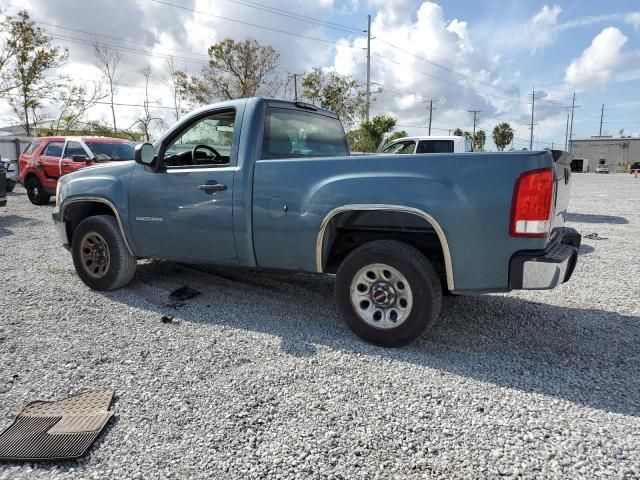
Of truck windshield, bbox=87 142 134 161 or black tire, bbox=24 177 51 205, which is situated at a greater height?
truck windshield, bbox=87 142 134 161

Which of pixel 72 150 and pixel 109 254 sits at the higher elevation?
pixel 72 150

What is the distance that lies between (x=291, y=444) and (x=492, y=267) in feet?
5.69

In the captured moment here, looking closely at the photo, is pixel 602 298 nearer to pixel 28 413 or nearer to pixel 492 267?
pixel 492 267

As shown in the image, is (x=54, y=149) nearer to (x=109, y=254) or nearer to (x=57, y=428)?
(x=109, y=254)

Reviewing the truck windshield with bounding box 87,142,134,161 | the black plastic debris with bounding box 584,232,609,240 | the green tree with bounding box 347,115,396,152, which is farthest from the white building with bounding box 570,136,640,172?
the truck windshield with bounding box 87,142,134,161

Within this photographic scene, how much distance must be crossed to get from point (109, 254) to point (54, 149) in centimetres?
990

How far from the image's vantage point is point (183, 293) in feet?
16.0

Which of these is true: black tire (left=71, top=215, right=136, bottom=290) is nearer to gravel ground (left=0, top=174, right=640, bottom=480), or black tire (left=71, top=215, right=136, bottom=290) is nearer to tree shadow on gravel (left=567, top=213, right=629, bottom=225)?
gravel ground (left=0, top=174, right=640, bottom=480)

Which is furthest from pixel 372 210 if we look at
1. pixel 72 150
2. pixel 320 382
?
pixel 72 150

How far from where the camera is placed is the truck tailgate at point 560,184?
326 centimetres

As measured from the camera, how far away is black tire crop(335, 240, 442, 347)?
10.8 ft

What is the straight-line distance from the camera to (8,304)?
15.0 ft

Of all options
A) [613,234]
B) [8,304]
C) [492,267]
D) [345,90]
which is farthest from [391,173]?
[345,90]

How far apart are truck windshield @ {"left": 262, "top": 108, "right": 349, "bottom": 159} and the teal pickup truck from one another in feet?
0.05
